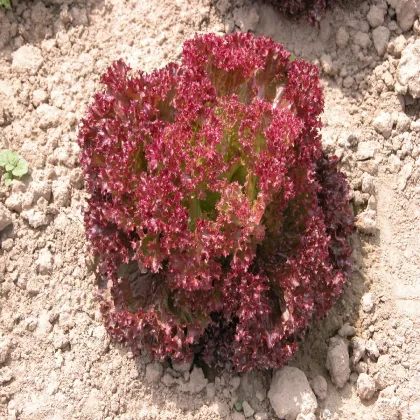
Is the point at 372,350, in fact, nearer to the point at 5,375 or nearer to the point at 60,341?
the point at 60,341

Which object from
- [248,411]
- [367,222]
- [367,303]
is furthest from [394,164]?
[248,411]

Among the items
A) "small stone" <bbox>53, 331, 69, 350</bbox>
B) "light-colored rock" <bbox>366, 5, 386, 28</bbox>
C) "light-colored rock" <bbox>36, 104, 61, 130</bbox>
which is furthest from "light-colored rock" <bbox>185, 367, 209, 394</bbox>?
"light-colored rock" <bbox>366, 5, 386, 28</bbox>

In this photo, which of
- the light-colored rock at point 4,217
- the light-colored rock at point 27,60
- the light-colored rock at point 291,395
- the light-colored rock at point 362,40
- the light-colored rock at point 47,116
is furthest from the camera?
the light-colored rock at point 362,40

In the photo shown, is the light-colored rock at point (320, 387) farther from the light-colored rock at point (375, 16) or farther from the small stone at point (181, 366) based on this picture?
the light-colored rock at point (375, 16)

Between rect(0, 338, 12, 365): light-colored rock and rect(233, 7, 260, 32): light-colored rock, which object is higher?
rect(233, 7, 260, 32): light-colored rock

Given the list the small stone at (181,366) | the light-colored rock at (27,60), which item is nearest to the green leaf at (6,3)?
the light-colored rock at (27,60)

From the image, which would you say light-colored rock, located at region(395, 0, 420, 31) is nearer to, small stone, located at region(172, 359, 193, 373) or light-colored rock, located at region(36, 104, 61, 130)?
light-colored rock, located at region(36, 104, 61, 130)

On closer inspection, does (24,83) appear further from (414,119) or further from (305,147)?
(414,119)
